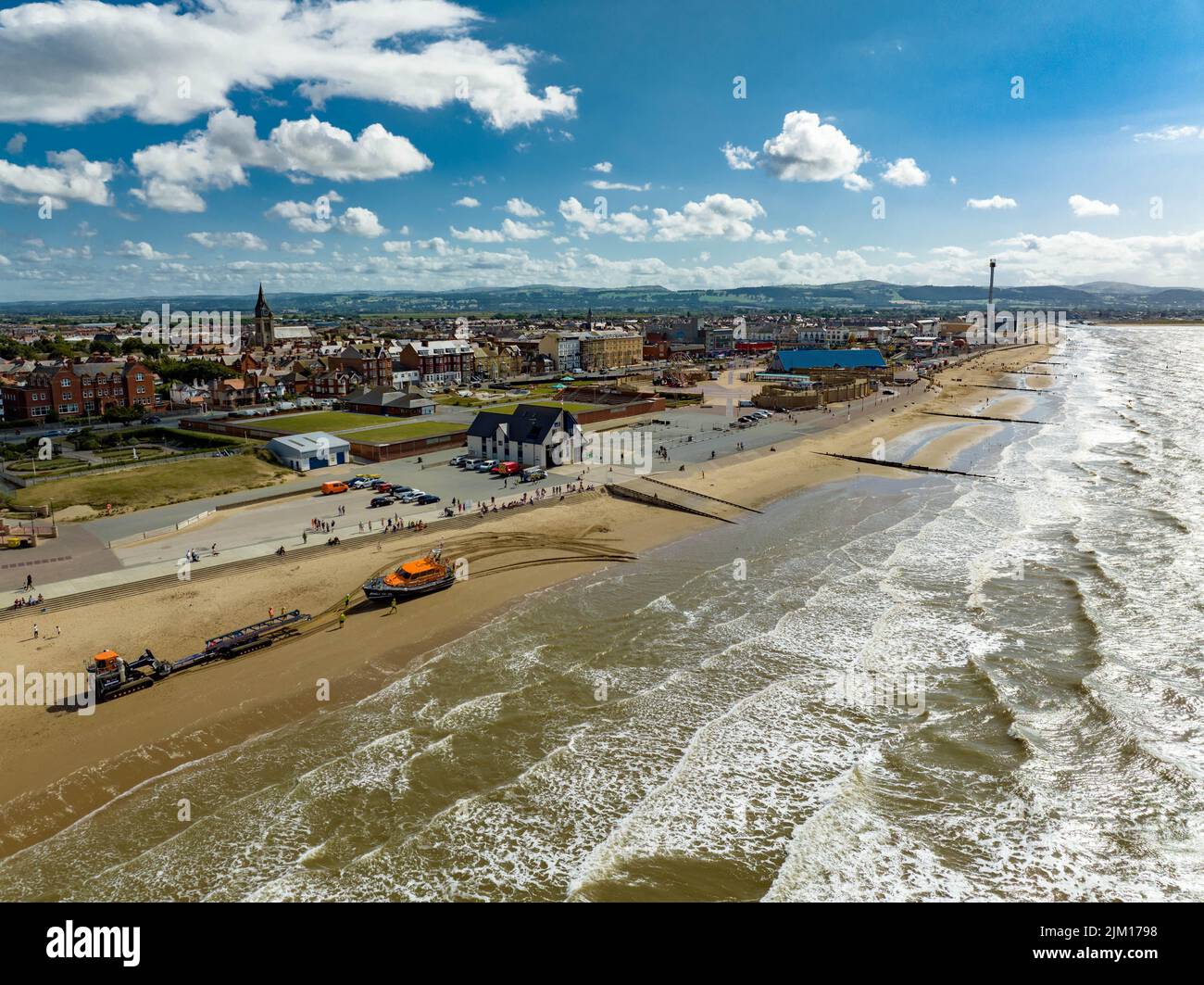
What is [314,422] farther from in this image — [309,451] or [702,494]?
[702,494]

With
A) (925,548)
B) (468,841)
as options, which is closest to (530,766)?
(468,841)

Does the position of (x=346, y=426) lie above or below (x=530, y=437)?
above

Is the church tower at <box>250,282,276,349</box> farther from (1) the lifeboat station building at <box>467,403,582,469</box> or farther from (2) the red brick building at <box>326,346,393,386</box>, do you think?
(1) the lifeboat station building at <box>467,403,582,469</box>

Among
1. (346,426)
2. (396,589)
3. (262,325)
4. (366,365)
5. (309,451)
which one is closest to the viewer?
(396,589)

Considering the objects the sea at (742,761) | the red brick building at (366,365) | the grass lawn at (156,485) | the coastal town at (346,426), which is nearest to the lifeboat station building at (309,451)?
the coastal town at (346,426)

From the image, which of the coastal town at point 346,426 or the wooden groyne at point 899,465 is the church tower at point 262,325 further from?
the wooden groyne at point 899,465

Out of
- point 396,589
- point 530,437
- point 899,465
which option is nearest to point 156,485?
point 530,437

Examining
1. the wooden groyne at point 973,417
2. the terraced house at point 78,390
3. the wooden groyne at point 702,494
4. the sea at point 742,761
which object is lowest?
the sea at point 742,761
